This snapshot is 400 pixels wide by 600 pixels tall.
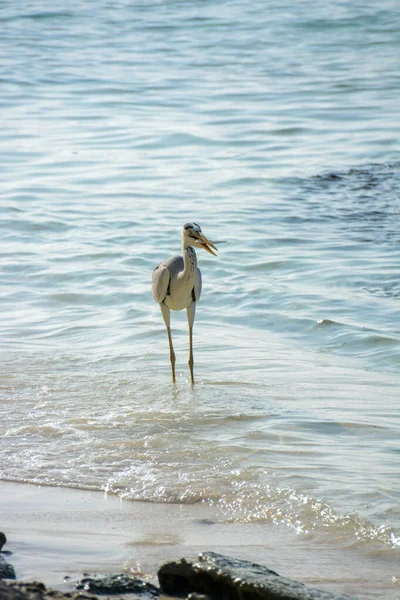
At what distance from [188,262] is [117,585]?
419cm

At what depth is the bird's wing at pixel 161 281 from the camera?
297 inches

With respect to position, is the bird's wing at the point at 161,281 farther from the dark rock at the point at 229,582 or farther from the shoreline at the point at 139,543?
the dark rock at the point at 229,582

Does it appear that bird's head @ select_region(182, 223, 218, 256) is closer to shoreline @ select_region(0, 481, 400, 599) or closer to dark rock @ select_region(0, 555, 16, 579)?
shoreline @ select_region(0, 481, 400, 599)

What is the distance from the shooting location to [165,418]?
20.0 ft

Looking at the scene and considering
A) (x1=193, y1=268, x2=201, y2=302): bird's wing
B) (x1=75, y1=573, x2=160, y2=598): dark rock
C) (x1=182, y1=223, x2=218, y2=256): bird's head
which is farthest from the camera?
(x1=193, y1=268, x2=201, y2=302): bird's wing

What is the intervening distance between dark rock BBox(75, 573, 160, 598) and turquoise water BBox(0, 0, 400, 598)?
103cm

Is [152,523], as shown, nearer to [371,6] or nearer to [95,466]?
[95,466]

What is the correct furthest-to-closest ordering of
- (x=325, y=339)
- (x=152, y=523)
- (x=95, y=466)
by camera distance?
(x=325, y=339), (x=95, y=466), (x=152, y=523)

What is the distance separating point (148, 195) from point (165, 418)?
28.8 ft

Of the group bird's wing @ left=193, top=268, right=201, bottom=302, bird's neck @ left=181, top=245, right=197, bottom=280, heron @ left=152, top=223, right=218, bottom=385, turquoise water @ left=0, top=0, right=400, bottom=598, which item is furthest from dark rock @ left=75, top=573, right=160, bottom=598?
bird's wing @ left=193, top=268, right=201, bottom=302

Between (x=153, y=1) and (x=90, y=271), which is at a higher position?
(x=153, y=1)

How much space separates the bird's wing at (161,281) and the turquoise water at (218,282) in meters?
0.63

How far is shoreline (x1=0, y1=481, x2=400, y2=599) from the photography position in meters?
3.69

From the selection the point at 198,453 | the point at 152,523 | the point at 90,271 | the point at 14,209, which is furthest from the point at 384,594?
the point at 14,209
